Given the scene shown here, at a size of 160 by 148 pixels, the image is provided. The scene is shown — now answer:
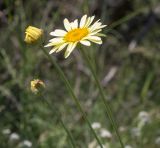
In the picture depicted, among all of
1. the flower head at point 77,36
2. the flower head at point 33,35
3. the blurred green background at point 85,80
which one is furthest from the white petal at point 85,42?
the blurred green background at point 85,80

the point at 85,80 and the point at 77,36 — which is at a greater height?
the point at 85,80

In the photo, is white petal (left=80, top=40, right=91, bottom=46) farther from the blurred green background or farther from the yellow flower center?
the blurred green background

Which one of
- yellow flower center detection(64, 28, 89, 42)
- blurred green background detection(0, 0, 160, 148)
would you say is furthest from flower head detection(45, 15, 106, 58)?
blurred green background detection(0, 0, 160, 148)

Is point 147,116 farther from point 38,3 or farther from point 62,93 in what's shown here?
point 38,3

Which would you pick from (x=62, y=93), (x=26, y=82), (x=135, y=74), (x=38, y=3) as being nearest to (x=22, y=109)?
(x=26, y=82)

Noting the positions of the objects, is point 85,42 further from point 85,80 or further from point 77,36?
point 85,80

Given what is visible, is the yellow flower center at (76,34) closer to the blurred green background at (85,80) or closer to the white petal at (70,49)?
the white petal at (70,49)

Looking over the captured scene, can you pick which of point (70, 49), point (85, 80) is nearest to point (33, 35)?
point (70, 49)
